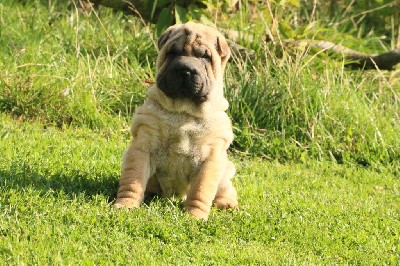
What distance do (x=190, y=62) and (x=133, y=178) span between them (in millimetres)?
897

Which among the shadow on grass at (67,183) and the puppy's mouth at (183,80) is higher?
the puppy's mouth at (183,80)

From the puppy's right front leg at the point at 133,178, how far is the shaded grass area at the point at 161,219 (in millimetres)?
120

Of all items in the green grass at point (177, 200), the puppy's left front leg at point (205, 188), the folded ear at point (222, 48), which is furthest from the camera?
the folded ear at point (222, 48)

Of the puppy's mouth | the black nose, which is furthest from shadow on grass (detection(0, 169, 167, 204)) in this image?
the black nose

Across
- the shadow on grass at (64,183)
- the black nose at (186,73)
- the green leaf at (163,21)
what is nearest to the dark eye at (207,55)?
the black nose at (186,73)

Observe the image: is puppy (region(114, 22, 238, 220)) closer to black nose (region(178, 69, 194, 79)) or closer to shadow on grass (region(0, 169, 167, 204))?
black nose (region(178, 69, 194, 79))

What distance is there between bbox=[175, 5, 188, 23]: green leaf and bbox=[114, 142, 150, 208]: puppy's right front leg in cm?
349

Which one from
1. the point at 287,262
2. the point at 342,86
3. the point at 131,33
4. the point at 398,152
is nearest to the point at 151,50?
the point at 131,33

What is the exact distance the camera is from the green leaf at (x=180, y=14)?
357 inches

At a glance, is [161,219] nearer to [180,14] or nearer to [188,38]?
[188,38]

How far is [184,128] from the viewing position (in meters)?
5.86

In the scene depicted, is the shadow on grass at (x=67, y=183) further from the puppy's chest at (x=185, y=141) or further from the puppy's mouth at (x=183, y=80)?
the puppy's mouth at (x=183, y=80)

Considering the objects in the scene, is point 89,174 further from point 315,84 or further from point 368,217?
point 315,84

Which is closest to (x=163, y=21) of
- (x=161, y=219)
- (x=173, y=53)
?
(x=173, y=53)
